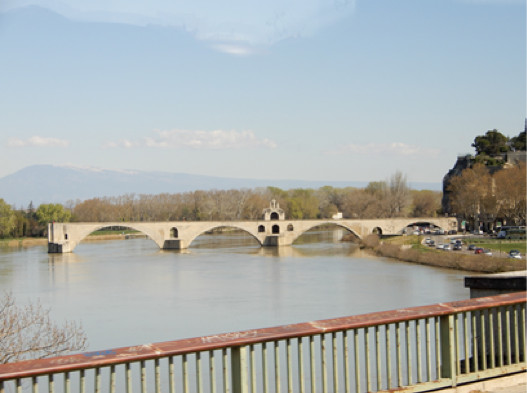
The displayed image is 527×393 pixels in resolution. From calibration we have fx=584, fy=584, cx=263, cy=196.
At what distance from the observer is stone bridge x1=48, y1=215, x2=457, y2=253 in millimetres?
49719

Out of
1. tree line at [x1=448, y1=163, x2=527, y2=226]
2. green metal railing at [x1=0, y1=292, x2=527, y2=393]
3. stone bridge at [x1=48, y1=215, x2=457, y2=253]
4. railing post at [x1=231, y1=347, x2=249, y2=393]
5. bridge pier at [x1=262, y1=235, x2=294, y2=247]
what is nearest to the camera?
green metal railing at [x1=0, y1=292, x2=527, y2=393]

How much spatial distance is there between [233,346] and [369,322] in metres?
0.80

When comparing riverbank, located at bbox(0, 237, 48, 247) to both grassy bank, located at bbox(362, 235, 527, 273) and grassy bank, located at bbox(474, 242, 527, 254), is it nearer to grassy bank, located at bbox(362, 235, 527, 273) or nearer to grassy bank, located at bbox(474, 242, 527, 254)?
grassy bank, located at bbox(362, 235, 527, 273)

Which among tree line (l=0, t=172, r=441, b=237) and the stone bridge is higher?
tree line (l=0, t=172, r=441, b=237)

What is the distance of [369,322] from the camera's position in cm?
328

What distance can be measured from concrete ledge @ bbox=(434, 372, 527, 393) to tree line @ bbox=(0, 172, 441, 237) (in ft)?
Answer: 212

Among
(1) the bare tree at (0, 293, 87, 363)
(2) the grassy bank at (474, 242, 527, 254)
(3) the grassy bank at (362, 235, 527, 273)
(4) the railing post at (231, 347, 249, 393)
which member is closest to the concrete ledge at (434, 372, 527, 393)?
(4) the railing post at (231, 347, 249, 393)

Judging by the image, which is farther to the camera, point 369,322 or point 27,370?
point 369,322

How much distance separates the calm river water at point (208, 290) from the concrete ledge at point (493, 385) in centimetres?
1260

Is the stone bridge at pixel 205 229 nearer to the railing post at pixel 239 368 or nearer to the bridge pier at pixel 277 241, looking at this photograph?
the bridge pier at pixel 277 241

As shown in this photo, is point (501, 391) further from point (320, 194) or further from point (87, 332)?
point (320, 194)

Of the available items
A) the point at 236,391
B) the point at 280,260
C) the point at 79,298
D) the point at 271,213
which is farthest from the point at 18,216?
the point at 236,391

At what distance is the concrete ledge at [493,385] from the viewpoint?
362cm

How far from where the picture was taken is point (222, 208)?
3100 inches
